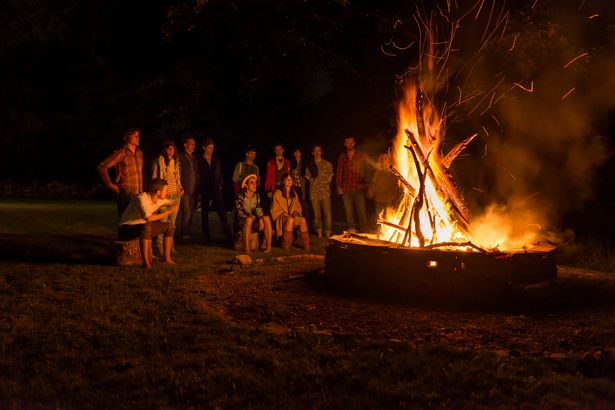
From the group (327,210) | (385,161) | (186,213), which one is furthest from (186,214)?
(385,161)

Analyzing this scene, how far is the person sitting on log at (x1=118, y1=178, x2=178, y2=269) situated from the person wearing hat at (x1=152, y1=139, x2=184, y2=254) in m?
0.96

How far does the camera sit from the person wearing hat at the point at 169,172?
1112 centimetres

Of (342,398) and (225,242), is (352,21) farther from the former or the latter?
(342,398)

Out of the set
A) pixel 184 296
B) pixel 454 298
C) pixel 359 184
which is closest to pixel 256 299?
pixel 184 296

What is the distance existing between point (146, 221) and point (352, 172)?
4885 millimetres

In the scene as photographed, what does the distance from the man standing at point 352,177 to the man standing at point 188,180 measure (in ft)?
9.60

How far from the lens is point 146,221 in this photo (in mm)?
9828

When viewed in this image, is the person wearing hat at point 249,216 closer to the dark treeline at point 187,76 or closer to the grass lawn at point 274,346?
the grass lawn at point 274,346

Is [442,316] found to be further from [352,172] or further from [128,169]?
[352,172]

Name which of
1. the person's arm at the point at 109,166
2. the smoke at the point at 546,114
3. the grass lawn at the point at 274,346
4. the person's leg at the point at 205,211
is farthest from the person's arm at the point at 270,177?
the smoke at the point at 546,114

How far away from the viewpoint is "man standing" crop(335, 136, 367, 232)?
13312mm

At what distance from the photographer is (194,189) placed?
12352 mm

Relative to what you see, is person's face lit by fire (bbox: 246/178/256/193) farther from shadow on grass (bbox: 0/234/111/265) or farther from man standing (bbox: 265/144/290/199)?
shadow on grass (bbox: 0/234/111/265)

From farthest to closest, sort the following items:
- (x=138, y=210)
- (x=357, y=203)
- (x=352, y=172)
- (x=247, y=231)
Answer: (x=357, y=203), (x=352, y=172), (x=247, y=231), (x=138, y=210)
